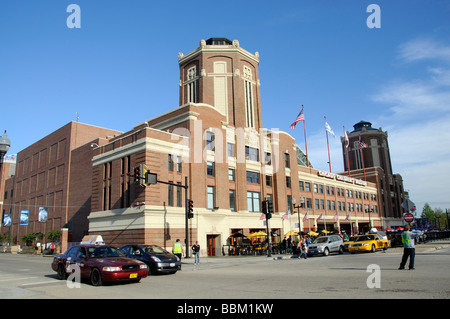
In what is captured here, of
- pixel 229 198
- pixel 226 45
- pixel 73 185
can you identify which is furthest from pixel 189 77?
pixel 73 185

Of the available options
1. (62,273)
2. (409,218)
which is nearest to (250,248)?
(409,218)

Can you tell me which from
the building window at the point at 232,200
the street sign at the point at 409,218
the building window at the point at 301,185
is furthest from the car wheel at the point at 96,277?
the building window at the point at 301,185

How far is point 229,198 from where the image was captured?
136 ft

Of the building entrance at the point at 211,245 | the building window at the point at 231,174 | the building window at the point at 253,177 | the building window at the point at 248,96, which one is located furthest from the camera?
the building window at the point at 248,96

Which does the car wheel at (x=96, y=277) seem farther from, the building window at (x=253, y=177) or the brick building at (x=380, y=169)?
the brick building at (x=380, y=169)

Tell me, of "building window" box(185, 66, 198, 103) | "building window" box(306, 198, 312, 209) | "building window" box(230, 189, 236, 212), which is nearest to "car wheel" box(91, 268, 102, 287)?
"building window" box(230, 189, 236, 212)

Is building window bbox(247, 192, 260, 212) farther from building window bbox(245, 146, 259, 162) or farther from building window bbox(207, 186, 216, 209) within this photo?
building window bbox(207, 186, 216, 209)

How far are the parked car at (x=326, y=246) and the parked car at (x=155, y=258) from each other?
1547cm

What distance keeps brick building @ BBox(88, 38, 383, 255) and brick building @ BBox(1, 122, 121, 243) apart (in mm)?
13919

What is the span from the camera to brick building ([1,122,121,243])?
171 ft

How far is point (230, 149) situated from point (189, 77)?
14.4 metres

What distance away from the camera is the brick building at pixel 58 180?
171 ft

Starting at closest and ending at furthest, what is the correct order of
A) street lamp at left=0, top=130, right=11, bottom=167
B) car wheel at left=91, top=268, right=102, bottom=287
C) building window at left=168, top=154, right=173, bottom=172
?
car wheel at left=91, top=268, right=102, bottom=287 → street lamp at left=0, top=130, right=11, bottom=167 → building window at left=168, top=154, right=173, bottom=172

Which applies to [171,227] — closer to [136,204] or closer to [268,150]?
[136,204]
